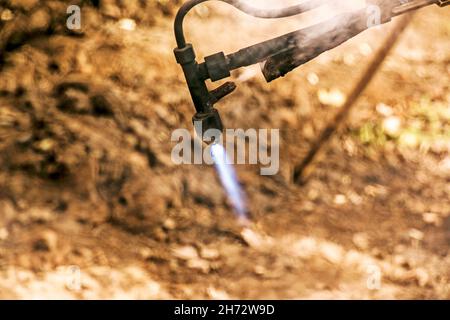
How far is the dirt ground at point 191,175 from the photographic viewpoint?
2.91 metres

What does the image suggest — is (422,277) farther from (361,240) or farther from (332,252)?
(332,252)

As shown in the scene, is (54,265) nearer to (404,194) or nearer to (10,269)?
(10,269)

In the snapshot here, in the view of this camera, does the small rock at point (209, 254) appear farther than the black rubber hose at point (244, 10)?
Yes

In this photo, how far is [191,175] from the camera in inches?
133

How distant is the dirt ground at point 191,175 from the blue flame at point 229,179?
7 centimetres

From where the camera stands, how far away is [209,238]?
3.14m

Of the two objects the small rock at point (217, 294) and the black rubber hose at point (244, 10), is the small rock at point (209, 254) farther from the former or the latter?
the black rubber hose at point (244, 10)

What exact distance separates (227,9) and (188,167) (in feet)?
→ 6.04

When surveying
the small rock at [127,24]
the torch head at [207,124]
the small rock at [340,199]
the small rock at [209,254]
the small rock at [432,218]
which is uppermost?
the small rock at [127,24]

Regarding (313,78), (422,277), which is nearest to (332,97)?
(313,78)

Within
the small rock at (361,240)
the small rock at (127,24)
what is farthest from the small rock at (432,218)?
the small rock at (127,24)

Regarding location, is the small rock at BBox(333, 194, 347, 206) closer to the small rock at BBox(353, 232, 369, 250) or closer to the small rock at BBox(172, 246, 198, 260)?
the small rock at BBox(353, 232, 369, 250)

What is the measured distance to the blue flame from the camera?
331cm

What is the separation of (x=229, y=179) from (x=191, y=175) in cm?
31
